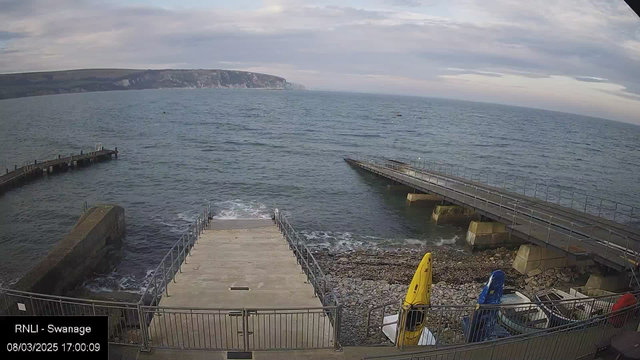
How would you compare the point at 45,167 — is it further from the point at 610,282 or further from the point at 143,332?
the point at 610,282

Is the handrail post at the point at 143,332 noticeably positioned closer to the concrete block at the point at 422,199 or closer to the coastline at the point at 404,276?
the coastline at the point at 404,276

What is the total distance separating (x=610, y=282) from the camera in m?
18.0

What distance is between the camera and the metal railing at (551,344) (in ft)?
26.7

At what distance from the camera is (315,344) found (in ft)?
30.6

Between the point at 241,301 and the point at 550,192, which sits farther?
the point at 550,192

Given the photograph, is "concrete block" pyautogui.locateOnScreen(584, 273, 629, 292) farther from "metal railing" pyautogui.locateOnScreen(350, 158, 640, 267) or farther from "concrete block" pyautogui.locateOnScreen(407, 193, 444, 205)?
"concrete block" pyautogui.locateOnScreen(407, 193, 444, 205)

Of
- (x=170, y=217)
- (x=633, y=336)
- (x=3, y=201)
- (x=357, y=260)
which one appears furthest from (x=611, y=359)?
(x=3, y=201)

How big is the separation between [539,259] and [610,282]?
11.9ft

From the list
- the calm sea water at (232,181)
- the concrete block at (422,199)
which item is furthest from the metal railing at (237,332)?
the concrete block at (422,199)

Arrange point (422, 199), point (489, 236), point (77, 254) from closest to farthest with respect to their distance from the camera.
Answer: point (77, 254) < point (489, 236) < point (422, 199)

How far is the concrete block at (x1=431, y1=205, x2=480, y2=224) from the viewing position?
2952cm

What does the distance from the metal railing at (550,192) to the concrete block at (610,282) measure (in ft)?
46.3

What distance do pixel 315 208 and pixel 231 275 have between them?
65.7ft
